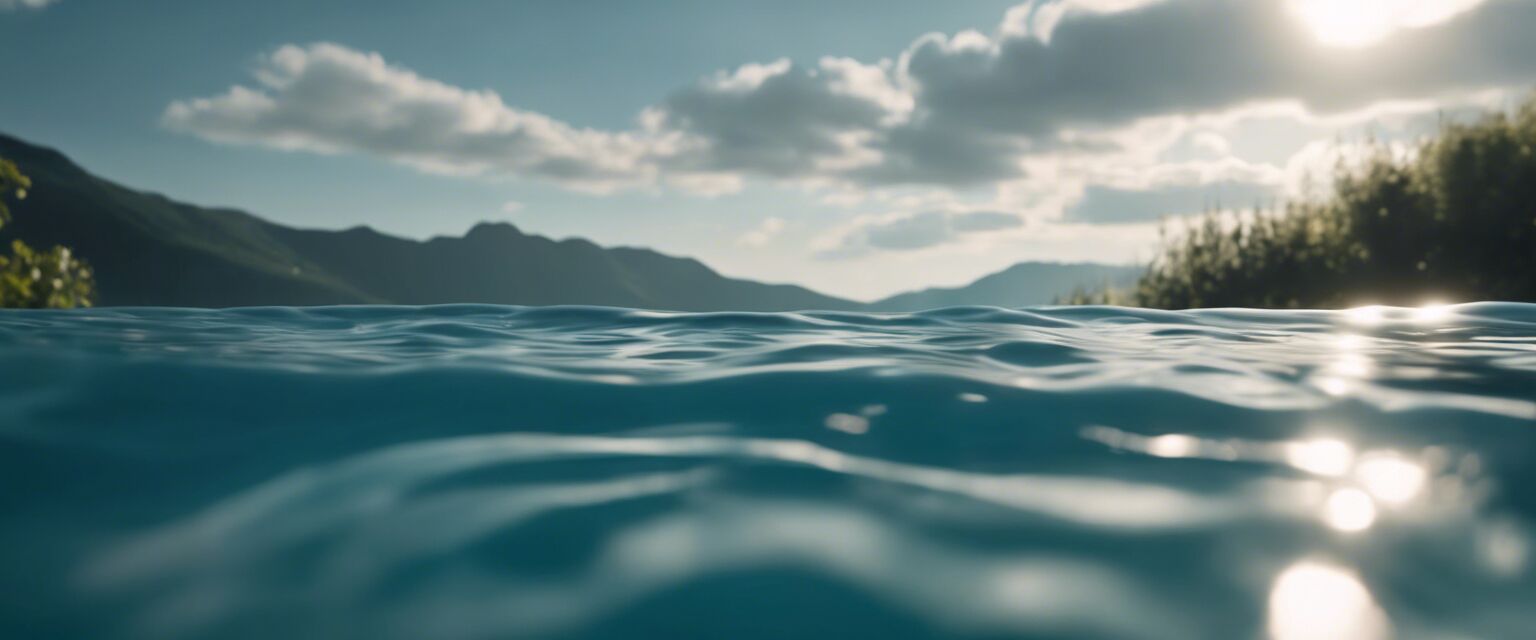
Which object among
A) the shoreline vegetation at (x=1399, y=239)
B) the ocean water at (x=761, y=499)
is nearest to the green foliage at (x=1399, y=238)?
the shoreline vegetation at (x=1399, y=239)

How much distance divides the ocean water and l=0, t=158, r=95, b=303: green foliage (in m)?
10.1

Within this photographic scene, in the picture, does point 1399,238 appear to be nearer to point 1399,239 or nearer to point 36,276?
point 1399,239

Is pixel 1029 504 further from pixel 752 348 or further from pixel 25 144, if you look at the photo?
pixel 25 144

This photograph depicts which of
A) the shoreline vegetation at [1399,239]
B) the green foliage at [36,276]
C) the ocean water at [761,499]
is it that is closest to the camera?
the ocean water at [761,499]

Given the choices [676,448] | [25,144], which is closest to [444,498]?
[676,448]

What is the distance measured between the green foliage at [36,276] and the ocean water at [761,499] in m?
10.1

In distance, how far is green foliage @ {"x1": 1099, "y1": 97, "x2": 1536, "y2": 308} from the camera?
58.9 feet

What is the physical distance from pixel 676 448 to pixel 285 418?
4.05 ft

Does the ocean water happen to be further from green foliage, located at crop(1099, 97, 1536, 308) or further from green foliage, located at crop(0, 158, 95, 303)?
green foliage, located at crop(1099, 97, 1536, 308)

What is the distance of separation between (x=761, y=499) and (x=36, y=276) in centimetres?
1337

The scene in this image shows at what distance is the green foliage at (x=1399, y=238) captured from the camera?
17.9 m

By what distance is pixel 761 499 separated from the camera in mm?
1808

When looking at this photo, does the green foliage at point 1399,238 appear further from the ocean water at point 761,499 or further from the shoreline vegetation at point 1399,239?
the ocean water at point 761,499

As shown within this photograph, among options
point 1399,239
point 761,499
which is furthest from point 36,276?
point 1399,239
